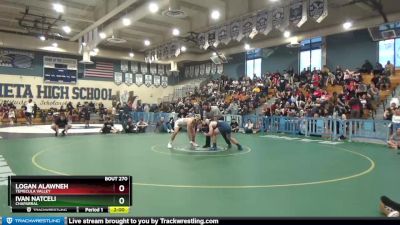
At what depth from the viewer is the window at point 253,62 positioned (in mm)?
27498

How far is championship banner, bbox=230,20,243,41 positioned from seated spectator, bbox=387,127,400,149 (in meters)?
8.54

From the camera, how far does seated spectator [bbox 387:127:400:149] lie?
1069 cm

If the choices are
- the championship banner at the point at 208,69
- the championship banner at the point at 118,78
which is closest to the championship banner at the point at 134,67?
the championship banner at the point at 118,78

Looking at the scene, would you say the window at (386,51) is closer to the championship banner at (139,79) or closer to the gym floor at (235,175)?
the gym floor at (235,175)

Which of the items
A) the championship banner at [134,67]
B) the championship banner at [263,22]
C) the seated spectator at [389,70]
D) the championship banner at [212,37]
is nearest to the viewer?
the championship banner at [263,22]

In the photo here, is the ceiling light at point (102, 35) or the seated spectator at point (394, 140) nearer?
the seated spectator at point (394, 140)

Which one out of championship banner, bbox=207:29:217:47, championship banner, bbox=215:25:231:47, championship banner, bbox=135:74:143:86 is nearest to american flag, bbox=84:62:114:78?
championship banner, bbox=135:74:143:86

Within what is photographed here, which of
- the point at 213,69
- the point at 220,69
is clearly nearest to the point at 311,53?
the point at 220,69

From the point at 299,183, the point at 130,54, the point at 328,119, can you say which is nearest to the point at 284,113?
the point at 328,119

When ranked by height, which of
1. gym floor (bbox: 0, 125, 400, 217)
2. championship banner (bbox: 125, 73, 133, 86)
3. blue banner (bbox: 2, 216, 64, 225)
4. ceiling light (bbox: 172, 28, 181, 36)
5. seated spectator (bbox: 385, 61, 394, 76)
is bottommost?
gym floor (bbox: 0, 125, 400, 217)

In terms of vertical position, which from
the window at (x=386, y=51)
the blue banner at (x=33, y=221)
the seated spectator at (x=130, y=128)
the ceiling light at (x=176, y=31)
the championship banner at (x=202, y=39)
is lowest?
the seated spectator at (x=130, y=128)

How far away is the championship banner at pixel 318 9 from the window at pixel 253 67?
1406 cm

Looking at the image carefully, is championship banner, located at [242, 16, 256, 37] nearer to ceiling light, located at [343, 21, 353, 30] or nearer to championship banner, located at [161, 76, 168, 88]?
ceiling light, located at [343, 21, 353, 30]
